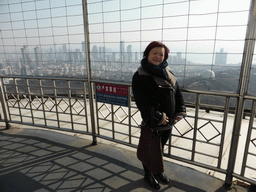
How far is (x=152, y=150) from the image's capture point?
1.96m

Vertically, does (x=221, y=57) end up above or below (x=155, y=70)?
above

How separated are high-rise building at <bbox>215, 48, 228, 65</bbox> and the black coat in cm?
64

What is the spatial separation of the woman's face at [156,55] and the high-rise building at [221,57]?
0.66 metres

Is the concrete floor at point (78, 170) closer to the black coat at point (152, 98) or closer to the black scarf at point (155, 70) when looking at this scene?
the black coat at point (152, 98)

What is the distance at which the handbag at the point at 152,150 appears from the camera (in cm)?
195

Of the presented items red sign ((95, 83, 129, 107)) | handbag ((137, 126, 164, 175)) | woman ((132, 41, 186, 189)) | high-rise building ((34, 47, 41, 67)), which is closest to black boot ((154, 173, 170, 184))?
handbag ((137, 126, 164, 175))

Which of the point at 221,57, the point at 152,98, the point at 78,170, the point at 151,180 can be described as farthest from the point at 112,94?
the point at 221,57

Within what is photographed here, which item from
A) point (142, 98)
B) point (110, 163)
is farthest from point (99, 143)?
point (142, 98)

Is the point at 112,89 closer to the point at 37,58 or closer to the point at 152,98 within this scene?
the point at 152,98

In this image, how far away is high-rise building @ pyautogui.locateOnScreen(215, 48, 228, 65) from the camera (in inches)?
74.7

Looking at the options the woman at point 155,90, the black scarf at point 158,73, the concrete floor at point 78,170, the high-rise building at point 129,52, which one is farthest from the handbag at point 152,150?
the high-rise building at point 129,52

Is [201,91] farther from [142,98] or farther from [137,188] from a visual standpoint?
[137,188]

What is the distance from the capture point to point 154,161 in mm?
1987

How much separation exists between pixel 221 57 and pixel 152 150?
1335mm
